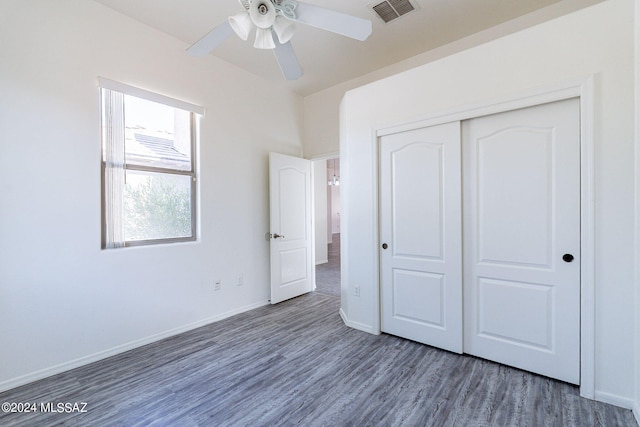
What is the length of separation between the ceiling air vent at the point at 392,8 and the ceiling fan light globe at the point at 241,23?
4.88 ft

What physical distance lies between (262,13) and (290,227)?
285 centimetres

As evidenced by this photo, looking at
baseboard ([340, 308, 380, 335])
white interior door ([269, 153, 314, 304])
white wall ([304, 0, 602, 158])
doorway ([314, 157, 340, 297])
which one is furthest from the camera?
doorway ([314, 157, 340, 297])

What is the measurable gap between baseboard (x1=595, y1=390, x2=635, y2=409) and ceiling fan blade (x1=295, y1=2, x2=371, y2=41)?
2.74m

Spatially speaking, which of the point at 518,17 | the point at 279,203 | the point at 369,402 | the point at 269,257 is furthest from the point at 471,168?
the point at 269,257

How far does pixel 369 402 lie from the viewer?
1.88m

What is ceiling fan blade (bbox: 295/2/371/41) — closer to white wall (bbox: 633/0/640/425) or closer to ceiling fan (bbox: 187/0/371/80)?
ceiling fan (bbox: 187/0/371/80)

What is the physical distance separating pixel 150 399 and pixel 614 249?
128 inches

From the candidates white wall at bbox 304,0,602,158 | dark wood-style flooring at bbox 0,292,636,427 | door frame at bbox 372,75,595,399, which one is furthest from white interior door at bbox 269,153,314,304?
door frame at bbox 372,75,595,399

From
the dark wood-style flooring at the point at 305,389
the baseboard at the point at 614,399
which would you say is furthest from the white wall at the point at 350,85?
the baseboard at the point at 614,399

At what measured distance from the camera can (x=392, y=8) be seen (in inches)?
102

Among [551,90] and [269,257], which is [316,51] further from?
[269,257]

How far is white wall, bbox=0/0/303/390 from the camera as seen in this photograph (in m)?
2.08

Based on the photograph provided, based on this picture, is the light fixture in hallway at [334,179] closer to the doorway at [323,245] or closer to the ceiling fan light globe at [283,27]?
the doorway at [323,245]

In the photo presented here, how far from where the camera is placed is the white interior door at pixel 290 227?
389 cm
